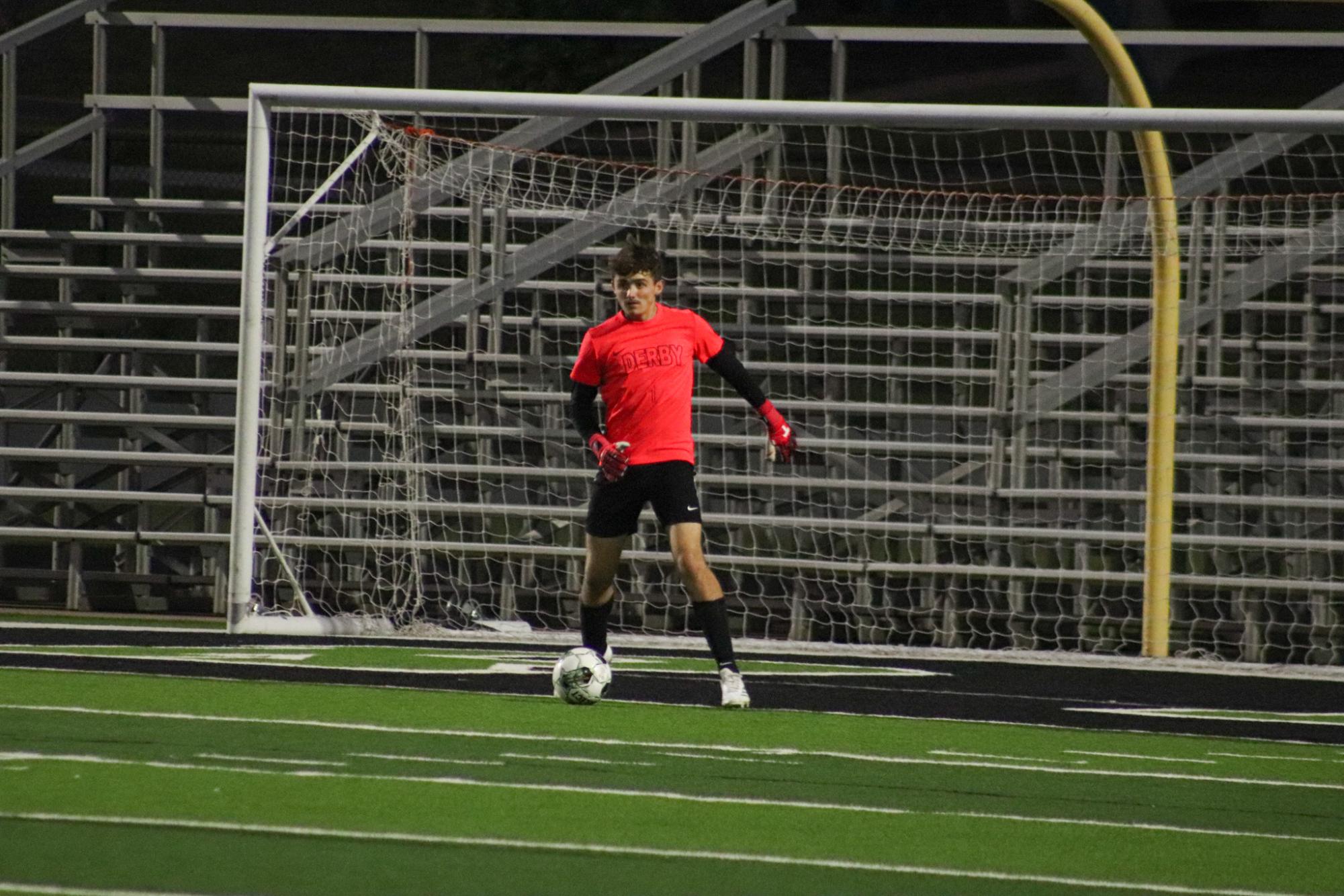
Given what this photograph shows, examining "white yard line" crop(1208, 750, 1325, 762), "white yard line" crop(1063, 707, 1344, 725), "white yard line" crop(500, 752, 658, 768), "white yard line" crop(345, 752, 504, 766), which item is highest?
"white yard line" crop(345, 752, 504, 766)

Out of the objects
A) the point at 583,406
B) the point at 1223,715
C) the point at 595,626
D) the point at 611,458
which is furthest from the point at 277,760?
the point at 1223,715

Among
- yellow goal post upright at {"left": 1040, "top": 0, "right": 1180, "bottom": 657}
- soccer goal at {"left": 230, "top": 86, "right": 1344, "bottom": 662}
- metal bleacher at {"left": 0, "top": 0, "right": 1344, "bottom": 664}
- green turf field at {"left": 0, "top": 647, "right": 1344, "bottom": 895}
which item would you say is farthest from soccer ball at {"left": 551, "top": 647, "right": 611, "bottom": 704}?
yellow goal post upright at {"left": 1040, "top": 0, "right": 1180, "bottom": 657}

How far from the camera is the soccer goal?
12094mm

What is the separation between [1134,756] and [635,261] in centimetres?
266

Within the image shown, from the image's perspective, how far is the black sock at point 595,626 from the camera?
8.01m

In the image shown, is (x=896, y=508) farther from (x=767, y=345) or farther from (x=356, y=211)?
(x=356, y=211)

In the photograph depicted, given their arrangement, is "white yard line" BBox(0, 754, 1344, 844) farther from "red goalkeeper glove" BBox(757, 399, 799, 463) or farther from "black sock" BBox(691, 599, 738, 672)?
"red goalkeeper glove" BBox(757, 399, 799, 463)

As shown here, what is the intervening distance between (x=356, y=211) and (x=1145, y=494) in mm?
5238

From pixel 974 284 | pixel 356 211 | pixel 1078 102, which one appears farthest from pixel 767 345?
pixel 1078 102

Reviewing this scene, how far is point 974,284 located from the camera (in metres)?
13.5

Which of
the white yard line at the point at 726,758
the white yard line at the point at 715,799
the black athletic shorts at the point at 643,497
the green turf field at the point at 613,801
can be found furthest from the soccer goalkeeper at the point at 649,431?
the white yard line at the point at 715,799

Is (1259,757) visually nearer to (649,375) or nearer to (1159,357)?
(649,375)

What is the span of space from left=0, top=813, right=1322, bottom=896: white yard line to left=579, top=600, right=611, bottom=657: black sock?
314cm

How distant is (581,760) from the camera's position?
20.4 ft
